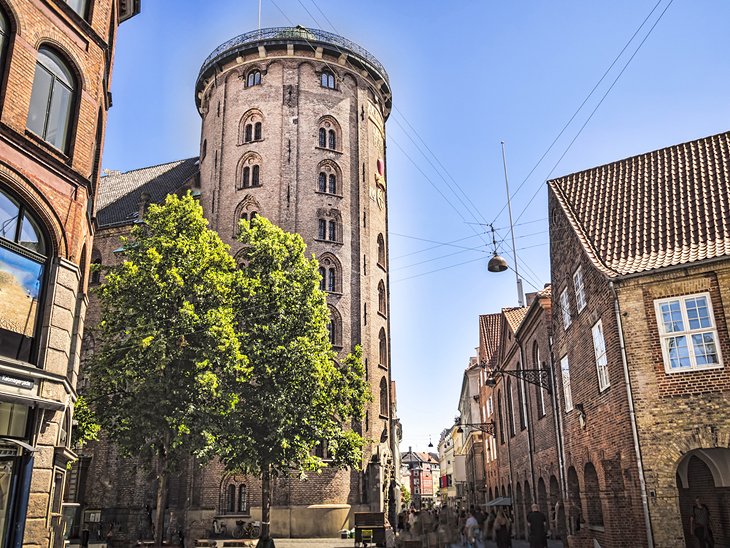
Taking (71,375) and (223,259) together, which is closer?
(71,375)

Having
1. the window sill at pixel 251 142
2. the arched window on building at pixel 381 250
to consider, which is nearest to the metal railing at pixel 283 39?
the window sill at pixel 251 142

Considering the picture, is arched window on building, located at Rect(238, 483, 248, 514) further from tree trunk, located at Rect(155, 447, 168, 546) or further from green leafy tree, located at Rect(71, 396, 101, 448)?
green leafy tree, located at Rect(71, 396, 101, 448)

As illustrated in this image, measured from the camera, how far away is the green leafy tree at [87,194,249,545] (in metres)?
20.9

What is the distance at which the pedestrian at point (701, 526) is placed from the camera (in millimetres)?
14516

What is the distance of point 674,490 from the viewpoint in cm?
1422

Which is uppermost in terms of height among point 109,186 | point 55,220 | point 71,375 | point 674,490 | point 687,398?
point 109,186

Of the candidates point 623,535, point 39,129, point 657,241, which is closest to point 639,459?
point 623,535

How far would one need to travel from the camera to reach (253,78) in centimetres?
4272

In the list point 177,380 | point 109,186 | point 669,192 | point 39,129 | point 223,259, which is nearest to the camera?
point 39,129

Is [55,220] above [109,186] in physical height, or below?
below

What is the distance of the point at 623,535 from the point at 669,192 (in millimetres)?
9087

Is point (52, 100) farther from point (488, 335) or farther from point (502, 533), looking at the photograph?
point (488, 335)

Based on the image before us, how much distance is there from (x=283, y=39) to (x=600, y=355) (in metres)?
32.3

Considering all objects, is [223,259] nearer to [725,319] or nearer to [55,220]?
[55,220]
